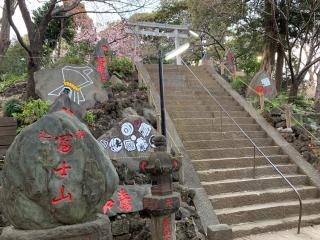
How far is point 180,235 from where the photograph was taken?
21.2 ft

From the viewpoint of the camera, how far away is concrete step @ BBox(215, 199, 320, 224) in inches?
297

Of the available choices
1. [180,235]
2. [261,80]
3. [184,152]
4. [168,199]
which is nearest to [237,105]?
[261,80]

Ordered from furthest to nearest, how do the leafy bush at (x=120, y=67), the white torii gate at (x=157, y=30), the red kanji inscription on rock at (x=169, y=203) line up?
1. the white torii gate at (x=157, y=30)
2. the leafy bush at (x=120, y=67)
3. the red kanji inscription on rock at (x=169, y=203)

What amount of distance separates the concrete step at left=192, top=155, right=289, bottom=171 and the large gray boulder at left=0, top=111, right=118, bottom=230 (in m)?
5.53

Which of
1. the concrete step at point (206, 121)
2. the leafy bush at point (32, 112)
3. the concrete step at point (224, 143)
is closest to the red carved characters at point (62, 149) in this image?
the leafy bush at point (32, 112)

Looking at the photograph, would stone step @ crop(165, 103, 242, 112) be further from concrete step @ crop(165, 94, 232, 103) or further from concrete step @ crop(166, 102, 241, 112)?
concrete step @ crop(165, 94, 232, 103)

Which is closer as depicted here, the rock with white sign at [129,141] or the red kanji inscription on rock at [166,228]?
the red kanji inscription on rock at [166,228]

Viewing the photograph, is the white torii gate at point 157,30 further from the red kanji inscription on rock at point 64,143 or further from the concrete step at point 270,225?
the red kanji inscription on rock at point 64,143

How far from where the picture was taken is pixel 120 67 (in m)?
12.3

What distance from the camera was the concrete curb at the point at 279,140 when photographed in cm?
929

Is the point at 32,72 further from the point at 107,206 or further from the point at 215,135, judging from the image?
the point at 107,206

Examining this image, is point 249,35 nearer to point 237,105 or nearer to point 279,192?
point 237,105

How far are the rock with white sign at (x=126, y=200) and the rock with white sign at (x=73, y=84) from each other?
319 cm

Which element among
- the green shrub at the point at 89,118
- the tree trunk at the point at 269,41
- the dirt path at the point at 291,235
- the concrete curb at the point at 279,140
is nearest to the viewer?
the dirt path at the point at 291,235
